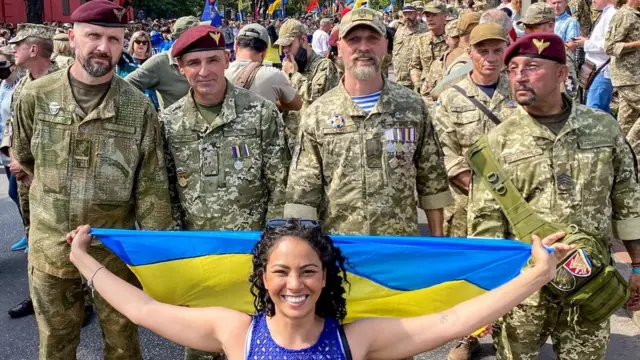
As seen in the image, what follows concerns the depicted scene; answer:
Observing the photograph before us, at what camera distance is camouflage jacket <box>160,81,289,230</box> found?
383cm

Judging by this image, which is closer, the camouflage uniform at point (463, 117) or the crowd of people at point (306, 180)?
the crowd of people at point (306, 180)

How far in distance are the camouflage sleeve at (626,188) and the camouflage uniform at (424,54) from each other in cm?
606

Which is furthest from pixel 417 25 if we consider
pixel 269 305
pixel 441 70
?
pixel 269 305

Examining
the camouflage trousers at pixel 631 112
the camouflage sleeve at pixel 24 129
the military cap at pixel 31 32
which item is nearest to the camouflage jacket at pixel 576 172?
the camouflage sleeve at pixel 24 129

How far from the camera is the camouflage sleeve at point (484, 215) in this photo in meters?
3.46

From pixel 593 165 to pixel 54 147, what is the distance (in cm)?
274

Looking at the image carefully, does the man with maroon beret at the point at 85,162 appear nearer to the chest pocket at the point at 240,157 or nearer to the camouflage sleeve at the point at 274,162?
the chest pocket at the point at 240,157

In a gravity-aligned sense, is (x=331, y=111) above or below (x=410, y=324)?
above

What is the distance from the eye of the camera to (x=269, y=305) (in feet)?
9.04

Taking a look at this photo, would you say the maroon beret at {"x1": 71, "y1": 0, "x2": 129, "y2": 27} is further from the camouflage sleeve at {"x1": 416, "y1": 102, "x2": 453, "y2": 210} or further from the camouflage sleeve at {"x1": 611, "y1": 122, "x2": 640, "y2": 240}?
the camouflage sleeve at {"x1": 611, "y1": 122, "x2": 640, "y2": 240}

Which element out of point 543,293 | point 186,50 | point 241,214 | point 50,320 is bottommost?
point 50,320

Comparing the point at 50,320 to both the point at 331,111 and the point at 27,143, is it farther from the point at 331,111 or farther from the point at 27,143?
the point at 331,111

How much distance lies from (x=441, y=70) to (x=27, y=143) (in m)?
5.05

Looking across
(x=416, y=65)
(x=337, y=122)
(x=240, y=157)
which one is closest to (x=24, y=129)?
(x=240, y=157)
